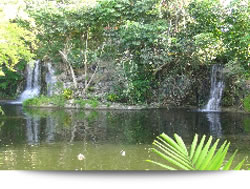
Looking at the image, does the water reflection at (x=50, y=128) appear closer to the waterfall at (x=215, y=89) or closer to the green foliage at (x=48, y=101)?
the green foliage at (x=48, y=101)

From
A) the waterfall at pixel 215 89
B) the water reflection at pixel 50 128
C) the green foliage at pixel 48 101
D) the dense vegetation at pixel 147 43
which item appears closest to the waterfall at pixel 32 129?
the water reflection at pixel 50 128

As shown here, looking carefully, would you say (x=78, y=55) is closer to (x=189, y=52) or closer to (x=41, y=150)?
(x=189, y=52)

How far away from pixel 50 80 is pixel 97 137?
25.0 ft

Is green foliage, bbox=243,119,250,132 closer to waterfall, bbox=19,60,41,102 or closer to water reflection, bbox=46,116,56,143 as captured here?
water reflection, bbox=46,116,56,143

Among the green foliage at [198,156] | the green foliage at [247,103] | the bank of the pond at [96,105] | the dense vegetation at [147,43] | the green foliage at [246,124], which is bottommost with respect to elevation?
the green foliage at [246,124]

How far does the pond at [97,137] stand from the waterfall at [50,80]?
3593mm

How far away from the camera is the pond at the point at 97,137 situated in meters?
3.62

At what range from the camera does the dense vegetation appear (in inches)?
341

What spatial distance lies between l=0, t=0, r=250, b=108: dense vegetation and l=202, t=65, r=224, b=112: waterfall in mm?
229

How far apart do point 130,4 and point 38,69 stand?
18.6 ft

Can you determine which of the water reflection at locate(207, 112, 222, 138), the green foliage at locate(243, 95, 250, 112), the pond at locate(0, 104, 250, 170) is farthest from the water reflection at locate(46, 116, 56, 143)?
the green foliage at locate(243, 95, 250, 112)

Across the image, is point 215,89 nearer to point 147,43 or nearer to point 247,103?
point 247,103

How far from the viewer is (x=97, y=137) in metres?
5.31

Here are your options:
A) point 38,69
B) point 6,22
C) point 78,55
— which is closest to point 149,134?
point 6,22
